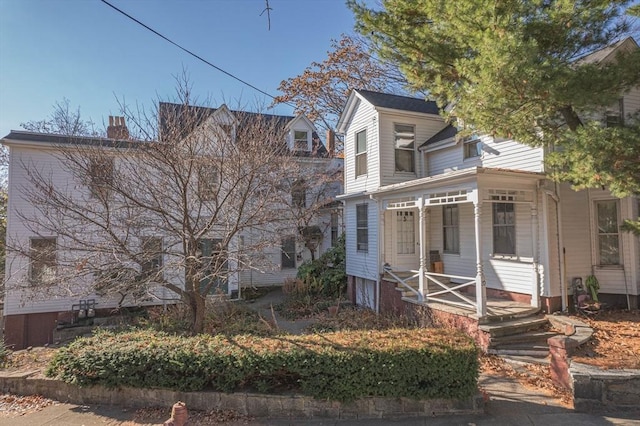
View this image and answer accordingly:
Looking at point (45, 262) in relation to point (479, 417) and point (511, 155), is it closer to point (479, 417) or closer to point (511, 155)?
point (479, 417)

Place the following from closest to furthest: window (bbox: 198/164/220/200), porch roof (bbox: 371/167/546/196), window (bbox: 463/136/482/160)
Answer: window (bbox: 198/164/220/200), porch roof (bbox: 371/167/546/196), window (bbox: 463/136/482/160)

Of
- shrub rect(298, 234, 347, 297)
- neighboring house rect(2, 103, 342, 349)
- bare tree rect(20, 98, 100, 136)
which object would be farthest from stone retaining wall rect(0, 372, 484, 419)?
shrub rect(298, 234, 347, 297)

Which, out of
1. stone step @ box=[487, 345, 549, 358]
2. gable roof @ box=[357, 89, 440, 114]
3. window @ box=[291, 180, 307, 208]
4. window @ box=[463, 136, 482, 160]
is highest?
gable roof @ box=[357, 89, 440, 114]

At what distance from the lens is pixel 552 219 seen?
26.6 feet

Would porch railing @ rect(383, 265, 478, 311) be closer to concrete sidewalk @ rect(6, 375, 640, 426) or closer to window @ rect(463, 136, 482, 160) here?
concrete sidewalk @ rect(6, 375, 640, 426)

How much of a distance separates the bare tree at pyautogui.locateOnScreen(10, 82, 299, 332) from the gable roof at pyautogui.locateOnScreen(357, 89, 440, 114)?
5878mm

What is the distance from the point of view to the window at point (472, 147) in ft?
33.3

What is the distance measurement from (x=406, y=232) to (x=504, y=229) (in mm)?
3305

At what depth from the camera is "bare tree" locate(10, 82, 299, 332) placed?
6078mm

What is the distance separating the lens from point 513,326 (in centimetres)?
697

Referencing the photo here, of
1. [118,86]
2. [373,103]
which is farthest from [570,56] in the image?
[118,86]

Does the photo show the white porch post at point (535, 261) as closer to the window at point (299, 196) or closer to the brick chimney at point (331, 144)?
the window at point (299, 196)

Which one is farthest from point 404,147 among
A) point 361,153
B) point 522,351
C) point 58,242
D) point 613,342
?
point 58,242

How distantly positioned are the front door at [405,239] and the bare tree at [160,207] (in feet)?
18.1
